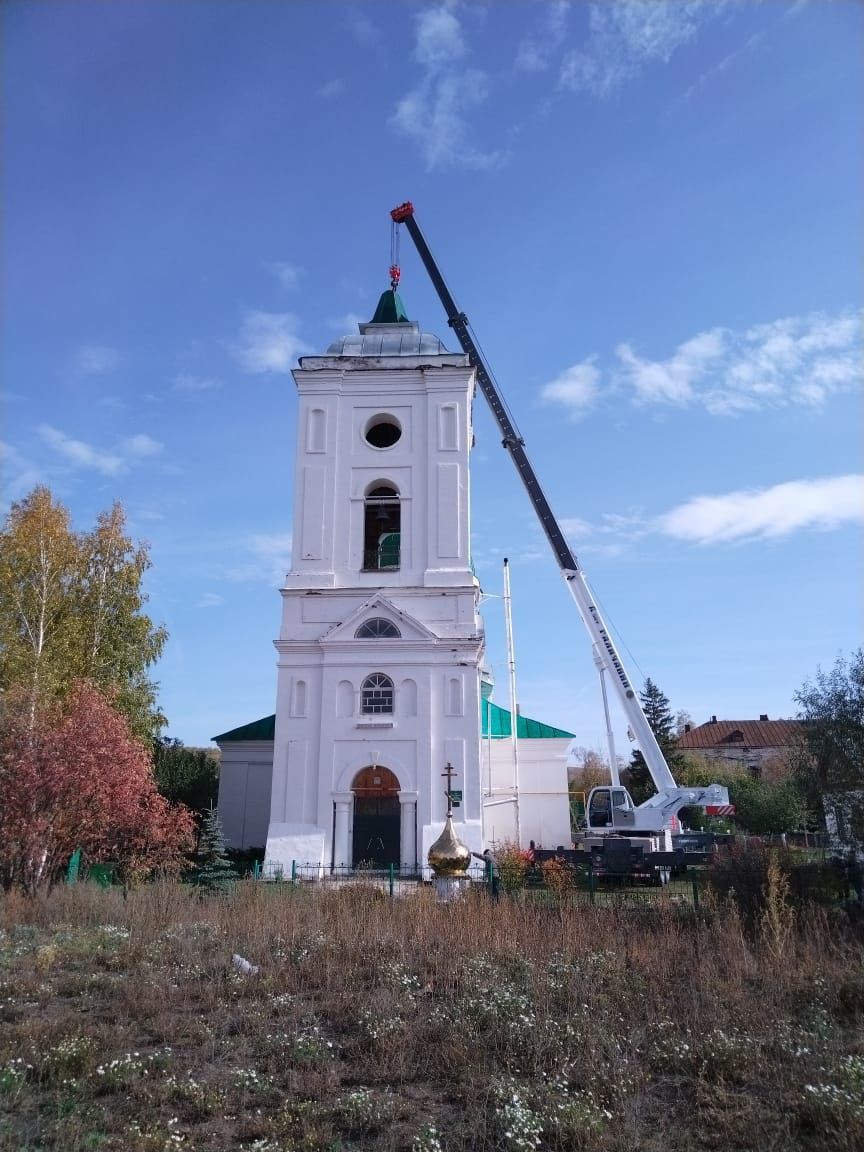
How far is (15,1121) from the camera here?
6.12 metres

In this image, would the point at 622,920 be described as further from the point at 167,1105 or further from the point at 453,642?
the point at 453,642

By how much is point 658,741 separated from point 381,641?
2321 centimetres

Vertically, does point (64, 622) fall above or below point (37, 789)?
above

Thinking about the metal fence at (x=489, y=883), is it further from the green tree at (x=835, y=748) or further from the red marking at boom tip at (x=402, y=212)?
the red marking at boom tip at (x=402, y=212)

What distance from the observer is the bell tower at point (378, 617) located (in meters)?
23.7

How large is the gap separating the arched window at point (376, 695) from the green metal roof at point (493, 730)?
6.71 meters

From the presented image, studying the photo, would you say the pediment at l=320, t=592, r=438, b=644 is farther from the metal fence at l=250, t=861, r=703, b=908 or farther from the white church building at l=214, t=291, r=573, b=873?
Answer: the metal fence at l=250, t=861, r=703, b=908

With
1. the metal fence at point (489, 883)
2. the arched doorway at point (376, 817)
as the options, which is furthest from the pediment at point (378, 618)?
the metal fence at point (489, 883)

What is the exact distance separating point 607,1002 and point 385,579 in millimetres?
17884

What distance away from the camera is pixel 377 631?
2500 cm

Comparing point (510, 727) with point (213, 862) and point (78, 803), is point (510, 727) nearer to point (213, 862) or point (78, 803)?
point (213, 862)

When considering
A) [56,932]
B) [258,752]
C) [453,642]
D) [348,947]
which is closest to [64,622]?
[258,752]

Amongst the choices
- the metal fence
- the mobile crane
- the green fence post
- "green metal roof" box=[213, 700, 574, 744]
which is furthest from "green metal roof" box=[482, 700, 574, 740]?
the green fence post

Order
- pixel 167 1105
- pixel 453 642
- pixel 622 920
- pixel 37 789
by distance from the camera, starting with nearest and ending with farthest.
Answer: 1. pixel 167 1105
2. pixel 622 920
3. pixel 37 789
4. pixel 453 642
